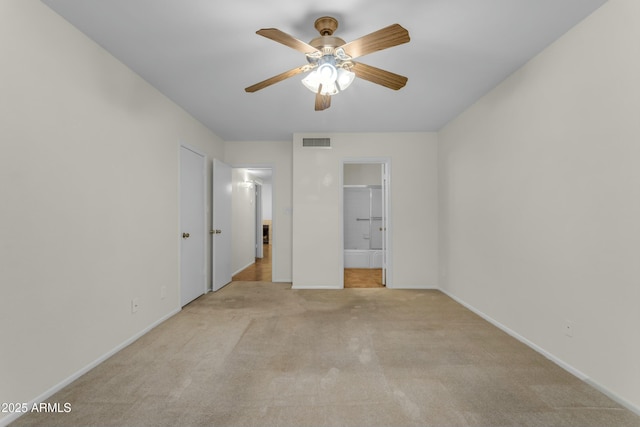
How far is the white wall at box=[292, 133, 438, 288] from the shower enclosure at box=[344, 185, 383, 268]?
2.00m

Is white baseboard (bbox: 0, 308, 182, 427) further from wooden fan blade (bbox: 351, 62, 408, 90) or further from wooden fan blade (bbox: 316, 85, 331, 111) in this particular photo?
wooden fan blade (bbox: 351, 62, 408, 90)

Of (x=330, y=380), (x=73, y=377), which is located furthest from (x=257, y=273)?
(x=330, y=380)

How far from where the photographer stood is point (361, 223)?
21.9 feet

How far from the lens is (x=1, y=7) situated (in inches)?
62.3

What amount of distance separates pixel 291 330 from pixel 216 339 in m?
0.71

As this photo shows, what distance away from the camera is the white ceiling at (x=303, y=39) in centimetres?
185

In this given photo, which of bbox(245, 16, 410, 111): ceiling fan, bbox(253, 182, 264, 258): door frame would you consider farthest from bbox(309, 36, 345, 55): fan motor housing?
bbox(253, 182, 264, 258): door frame

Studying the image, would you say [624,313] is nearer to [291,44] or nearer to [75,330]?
[291,44]

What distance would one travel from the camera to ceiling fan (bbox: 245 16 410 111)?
66.5 inches

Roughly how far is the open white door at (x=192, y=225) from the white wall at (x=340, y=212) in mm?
1371

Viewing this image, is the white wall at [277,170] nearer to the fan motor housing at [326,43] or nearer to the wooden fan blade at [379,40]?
the fan motor housing at [326,43]

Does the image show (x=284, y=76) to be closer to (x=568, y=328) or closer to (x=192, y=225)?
(x=192, y=225)

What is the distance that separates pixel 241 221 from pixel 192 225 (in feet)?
7.74

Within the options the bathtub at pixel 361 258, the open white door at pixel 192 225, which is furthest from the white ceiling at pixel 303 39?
the bathtub at pixel 361 258
